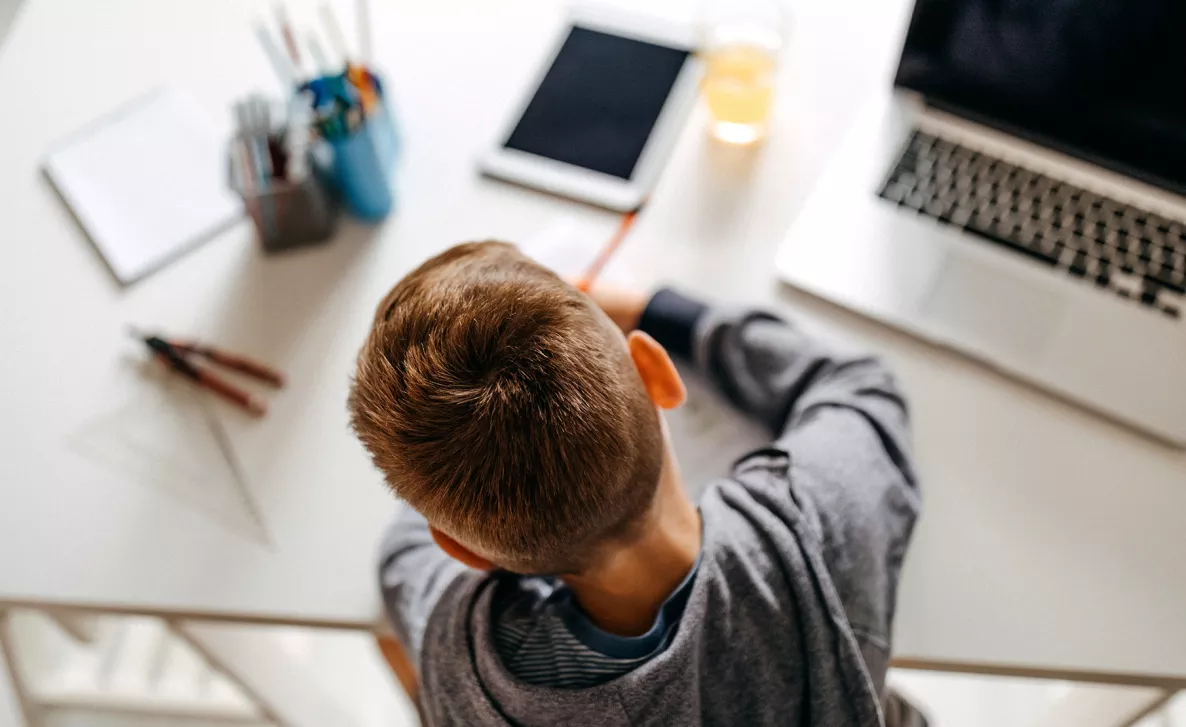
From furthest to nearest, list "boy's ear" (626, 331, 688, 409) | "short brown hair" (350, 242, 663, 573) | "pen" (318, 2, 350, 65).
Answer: "pen" (318, 2, 350, 65) → "boy's ear" (626, 331, 688, 409) → "short brown hair" (350, 242, 663, 573)

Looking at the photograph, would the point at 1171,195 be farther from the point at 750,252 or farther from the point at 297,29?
the point at 297,29

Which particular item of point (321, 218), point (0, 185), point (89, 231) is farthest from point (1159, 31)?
point (0, 185)

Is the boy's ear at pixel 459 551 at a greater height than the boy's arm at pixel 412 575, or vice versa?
the boy's ear at pixel 459 551

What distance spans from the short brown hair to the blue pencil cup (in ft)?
1.10

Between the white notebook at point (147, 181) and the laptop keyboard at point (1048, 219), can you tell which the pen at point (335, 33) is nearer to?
the white notebook at point (147, 181)

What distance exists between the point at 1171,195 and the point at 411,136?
0.76 meters

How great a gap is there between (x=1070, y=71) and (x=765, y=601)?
22.1 inches

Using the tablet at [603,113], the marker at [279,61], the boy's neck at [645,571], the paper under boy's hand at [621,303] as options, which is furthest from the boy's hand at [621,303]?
the marker at [279,61]

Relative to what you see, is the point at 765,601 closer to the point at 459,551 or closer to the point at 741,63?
the point at 459,551

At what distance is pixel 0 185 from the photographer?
0.98 metres

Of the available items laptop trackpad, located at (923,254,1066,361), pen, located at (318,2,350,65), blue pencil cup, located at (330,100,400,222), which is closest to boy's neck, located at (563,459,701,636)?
laptop trackpad, located at (923,254,1066,361)

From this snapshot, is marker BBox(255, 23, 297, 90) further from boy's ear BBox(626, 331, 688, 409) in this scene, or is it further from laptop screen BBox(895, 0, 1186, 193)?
laptop screen BBox(895, 0, 1186, 193)

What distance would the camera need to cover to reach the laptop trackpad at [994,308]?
2.69ft

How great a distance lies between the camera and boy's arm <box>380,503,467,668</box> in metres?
0.70
